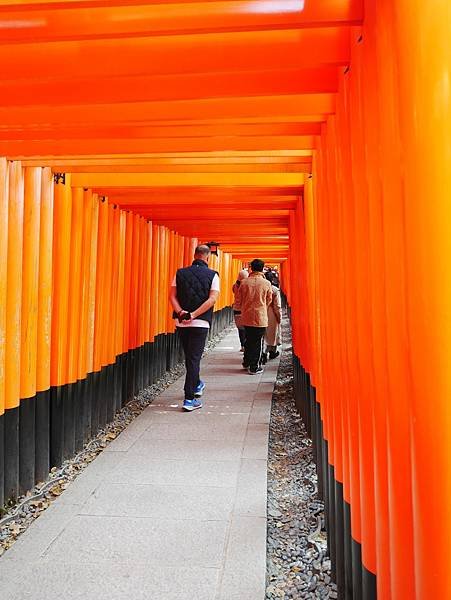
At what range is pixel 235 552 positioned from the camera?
10.1 ft

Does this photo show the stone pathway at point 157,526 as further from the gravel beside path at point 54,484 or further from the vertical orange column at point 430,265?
the vertical orange column at point 430,265

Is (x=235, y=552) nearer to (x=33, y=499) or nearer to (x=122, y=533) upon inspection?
(x=122, y=533)

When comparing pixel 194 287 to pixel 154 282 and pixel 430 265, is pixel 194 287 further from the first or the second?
pixel 430 265

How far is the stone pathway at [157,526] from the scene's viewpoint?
108 inches

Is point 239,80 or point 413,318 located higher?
point 239,80

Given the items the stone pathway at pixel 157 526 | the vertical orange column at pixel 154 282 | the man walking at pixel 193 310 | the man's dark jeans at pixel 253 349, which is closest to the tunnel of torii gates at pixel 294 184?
the stone pathway at pixel 157 526

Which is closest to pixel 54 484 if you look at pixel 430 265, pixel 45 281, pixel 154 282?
pixel 45 281

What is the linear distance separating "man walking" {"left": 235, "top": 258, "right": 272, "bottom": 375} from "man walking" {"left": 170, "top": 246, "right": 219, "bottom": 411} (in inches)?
82.7

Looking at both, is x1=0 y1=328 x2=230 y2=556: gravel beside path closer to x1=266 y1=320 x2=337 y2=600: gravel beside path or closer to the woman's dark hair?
x1=266 y1=320 x2=337 y2=600: gravel beside path

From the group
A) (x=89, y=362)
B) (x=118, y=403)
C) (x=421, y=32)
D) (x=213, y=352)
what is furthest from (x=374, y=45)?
(x=213, y=352)

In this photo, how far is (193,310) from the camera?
21.0 feet

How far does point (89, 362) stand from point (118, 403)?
4.47 ft

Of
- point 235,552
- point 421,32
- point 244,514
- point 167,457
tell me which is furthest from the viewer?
point 167,457

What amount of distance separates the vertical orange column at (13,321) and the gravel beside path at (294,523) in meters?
1.81
